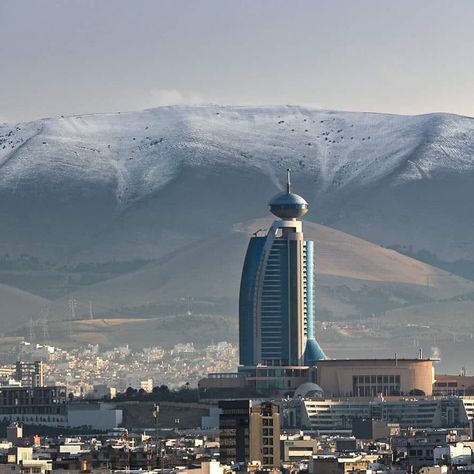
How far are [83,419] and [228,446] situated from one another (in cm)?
7596

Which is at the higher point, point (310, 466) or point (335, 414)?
point (335, 414)

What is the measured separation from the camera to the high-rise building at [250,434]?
390ft

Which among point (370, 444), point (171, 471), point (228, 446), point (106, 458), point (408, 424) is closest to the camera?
point (171, 471)

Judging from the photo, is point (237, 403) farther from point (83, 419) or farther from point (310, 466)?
point (83, 419)

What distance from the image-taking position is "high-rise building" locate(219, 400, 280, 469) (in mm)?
118812

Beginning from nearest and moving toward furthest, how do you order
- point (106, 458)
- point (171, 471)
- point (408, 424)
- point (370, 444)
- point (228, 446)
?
point (171, 471) < point (106, 458) < point (228, 446) < point (370, 444) < point (408, 424)

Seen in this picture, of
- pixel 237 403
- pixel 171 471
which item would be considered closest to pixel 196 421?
pixel 237 403

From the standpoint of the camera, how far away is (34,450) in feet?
402

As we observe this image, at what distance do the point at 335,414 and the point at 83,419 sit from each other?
46.6 feet

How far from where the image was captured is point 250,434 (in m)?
122

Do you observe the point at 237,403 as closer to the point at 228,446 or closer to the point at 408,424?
the point at 228,446

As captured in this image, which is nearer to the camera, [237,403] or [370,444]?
[237,403]

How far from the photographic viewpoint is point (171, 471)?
9250cm

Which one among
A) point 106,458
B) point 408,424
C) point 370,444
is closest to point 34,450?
point 106,458
